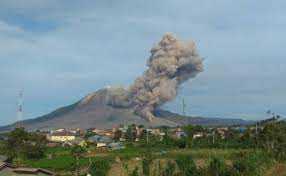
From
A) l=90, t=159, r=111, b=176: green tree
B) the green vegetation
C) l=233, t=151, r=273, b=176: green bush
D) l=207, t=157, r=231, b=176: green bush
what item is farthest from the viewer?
l=90, t=159, r=111, b=176: green tree

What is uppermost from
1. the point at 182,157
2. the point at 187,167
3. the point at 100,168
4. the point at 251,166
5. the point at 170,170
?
the point at 182,157

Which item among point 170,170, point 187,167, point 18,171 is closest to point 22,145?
point 18,171

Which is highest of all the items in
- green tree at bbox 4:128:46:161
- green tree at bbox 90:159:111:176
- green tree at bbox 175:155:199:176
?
green tree at bbox 4:128:46:161

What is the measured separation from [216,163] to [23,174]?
1323 cm

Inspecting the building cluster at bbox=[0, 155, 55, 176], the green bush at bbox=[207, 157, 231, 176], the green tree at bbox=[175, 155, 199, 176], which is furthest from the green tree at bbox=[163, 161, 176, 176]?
the building cluster at bbox=[0, 155, 55, 176]

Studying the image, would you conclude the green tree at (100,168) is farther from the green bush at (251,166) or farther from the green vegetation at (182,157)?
the green bush at (251,166)

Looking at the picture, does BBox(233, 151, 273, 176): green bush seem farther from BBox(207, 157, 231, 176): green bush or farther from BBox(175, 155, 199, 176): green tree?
BBox(175, 155, 199, 176): green tree

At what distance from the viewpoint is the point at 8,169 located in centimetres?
4022

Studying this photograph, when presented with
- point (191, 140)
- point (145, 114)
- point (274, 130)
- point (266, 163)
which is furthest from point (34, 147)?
point (145, 114)

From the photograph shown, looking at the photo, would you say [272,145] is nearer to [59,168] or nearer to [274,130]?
[274,130]

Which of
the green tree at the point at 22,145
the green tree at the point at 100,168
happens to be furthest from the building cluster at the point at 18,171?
the green tree at the point at 22,145

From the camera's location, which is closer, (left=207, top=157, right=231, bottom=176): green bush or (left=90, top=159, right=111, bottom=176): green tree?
(left=207, top=157, right=231, bottom=176): green bush

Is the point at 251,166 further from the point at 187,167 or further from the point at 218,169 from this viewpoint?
the point at 187,167

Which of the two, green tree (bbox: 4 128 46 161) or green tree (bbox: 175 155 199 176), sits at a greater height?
green tree (bbox: 4 128 46 161)
